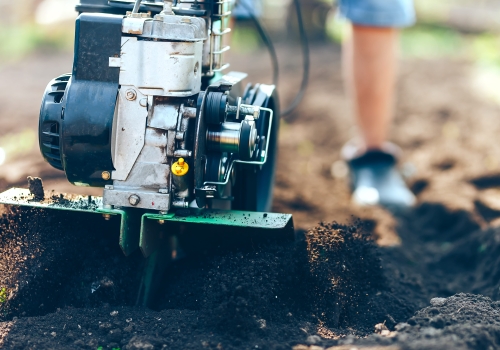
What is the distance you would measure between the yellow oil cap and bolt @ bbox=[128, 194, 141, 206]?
0.48 ft

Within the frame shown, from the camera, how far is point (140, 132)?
2.11m

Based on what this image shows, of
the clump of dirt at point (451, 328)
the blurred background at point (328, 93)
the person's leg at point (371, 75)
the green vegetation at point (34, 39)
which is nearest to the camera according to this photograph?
the clump of dirt at point (451, 328)

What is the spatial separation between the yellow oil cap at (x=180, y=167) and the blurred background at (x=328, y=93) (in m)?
1.16

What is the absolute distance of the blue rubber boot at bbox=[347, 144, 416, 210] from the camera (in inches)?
144

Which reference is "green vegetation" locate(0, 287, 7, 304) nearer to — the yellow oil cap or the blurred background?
the yellow oil cap

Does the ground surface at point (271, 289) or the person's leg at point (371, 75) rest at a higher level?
the person's leg at point (371, 75)

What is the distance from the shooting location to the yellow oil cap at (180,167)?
2.10m

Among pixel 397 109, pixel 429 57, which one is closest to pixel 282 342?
pixel 397 109

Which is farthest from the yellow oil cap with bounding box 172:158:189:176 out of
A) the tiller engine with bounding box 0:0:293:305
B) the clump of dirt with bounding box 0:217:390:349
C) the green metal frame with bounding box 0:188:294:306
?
the clump of dirt with bounding box 0:217:390:349

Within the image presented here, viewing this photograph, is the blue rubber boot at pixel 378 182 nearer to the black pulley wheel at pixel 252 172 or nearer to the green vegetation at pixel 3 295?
the black pulley wheel at pixel 252 172

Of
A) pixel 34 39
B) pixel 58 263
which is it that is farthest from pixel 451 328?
pixel 34 39

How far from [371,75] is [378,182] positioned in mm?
599

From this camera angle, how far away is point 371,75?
369cm

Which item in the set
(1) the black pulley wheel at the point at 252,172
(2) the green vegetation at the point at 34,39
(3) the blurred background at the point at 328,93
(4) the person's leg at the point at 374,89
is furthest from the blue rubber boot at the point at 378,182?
(2) the green vegetation at the point at 34,39
